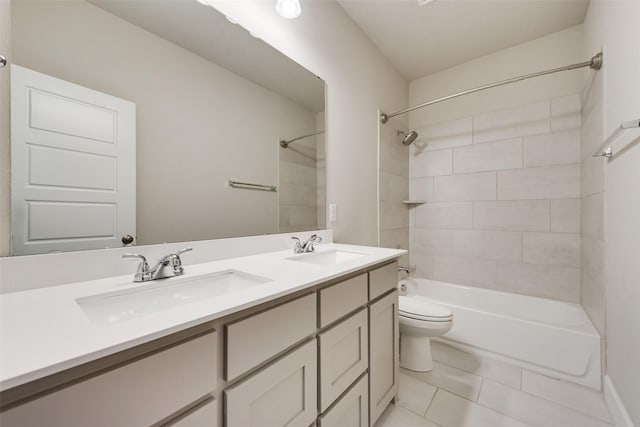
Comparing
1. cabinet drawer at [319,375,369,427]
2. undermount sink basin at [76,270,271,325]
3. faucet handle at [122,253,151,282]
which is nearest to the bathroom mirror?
faucet handle at [122,253,151,282]

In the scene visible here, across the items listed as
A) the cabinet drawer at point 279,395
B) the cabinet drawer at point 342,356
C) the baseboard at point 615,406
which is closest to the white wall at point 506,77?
the baseboard at point 615,406

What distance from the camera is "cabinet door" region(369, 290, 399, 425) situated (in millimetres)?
1166

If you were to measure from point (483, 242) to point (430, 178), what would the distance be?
80 centimetres

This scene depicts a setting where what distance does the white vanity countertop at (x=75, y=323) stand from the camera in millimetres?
373

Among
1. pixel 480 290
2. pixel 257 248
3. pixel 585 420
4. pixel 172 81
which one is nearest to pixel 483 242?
pixel 480 290

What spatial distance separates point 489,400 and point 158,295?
181 cm

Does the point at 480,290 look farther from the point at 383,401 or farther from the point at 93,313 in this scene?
the point at 93,313

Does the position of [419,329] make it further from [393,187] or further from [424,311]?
[393,187]

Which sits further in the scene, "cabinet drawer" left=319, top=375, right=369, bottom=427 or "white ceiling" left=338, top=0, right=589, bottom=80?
"white ceiling" left=338, top=0, right=589, bottom=80

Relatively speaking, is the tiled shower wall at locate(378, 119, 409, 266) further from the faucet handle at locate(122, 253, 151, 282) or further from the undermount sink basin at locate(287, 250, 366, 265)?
the faucet handle at locate(122, 253, 151, 282)

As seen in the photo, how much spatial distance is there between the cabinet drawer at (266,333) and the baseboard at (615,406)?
156 centimetres

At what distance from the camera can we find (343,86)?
1857 mm

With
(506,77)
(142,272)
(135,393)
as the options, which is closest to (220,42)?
(142,272)

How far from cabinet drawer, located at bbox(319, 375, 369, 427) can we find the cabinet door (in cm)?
5
